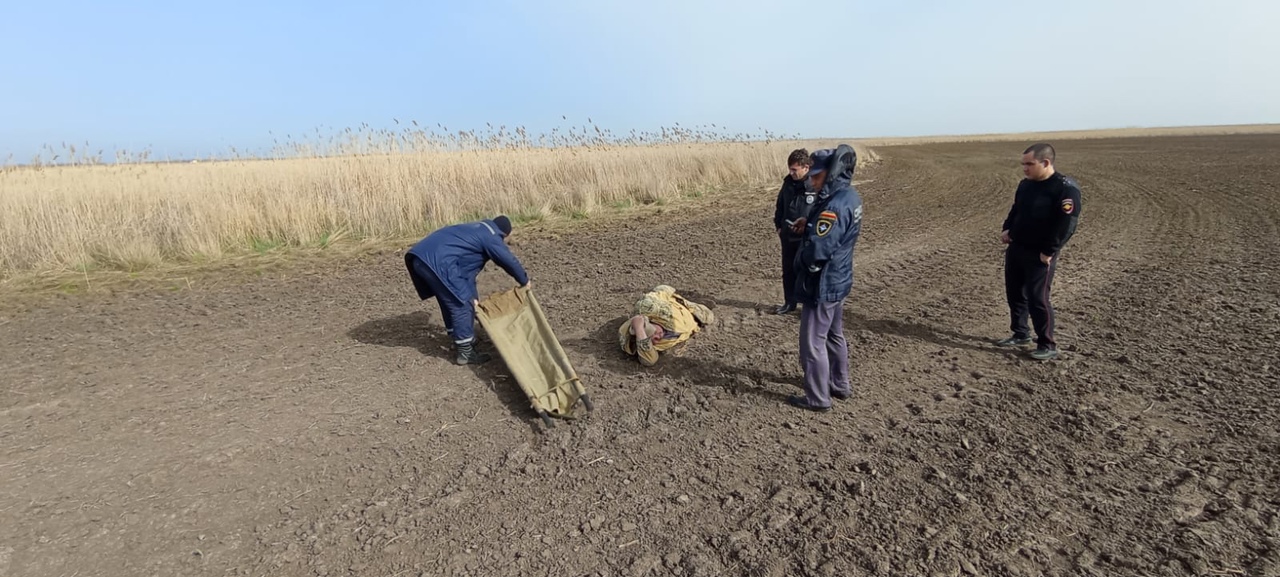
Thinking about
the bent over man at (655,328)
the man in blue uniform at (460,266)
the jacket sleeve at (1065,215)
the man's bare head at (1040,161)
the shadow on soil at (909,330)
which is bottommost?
the shadow on soil at (909,330)

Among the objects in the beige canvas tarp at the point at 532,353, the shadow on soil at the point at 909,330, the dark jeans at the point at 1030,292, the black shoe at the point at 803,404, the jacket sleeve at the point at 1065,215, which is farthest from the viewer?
the shadow on soil at the point at 909,330

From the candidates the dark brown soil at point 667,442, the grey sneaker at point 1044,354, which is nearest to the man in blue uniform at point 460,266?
the dark brown soil at point 667,442

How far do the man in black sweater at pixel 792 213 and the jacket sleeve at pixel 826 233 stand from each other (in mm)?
1479

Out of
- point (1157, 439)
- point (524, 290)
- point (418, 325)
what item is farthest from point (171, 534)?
point (1157, 439)

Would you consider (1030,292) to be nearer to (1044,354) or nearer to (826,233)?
(1044,354)

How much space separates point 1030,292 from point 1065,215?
0.61 metres

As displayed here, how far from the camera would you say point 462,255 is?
4664mm

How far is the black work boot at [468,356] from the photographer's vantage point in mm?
4797

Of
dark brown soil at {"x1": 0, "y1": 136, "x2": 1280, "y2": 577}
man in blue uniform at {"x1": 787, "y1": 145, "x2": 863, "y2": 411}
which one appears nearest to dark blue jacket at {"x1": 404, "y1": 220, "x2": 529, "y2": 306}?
dark brown soil at {"x1": 0, "y1": 136, "x2": 1280, "y2": 577}

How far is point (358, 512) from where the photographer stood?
3154 mm

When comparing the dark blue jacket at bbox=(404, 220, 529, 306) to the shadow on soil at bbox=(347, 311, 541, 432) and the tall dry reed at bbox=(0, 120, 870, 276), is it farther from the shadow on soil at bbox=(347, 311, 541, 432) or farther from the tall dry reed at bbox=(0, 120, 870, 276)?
the tall dry reed at bbox=(0, 120, 870, 276)

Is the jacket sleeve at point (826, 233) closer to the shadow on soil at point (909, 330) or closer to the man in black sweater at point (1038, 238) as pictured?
the man in black sweater at point (1038, 238)

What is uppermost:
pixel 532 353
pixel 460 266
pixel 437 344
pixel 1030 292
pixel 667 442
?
pixel 460 266

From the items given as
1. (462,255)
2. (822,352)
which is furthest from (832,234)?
(462,255)
